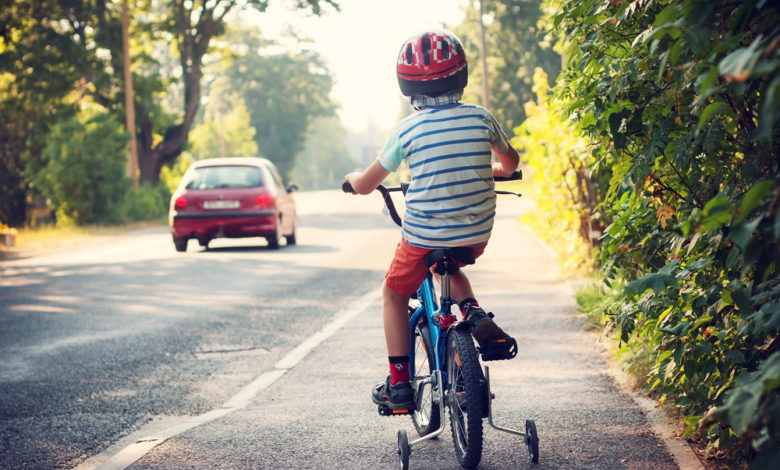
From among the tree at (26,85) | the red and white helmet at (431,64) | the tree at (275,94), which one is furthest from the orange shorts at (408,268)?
the tree at (275,94)

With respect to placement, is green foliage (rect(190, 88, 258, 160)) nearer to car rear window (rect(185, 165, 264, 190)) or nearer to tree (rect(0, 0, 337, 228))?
tree (rect(0, 0, 337, 228))

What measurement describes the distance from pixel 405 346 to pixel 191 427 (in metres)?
1.55

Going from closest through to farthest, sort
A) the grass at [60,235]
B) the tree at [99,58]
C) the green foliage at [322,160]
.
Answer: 1. the grass at [60,235]
2. the tree at [99,58]
3. the green foliage at [322,160]

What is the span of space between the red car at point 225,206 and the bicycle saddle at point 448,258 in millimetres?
13114

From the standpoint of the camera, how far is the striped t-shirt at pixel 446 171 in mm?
4004

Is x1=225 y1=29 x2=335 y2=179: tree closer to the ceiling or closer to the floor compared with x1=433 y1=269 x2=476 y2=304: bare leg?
closer to the ceiling

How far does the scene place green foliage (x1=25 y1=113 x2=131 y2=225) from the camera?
2900 cm

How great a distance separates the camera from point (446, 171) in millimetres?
4008

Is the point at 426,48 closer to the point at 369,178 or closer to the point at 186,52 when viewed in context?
the point at 369,178

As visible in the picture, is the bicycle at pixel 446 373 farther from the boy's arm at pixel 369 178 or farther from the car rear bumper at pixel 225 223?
the car rear bumper at pixel 225 223

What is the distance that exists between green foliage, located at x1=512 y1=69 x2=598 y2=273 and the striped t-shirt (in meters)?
5.88

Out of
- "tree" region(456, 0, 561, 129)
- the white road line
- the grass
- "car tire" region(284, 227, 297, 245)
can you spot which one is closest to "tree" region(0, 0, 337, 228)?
the grass

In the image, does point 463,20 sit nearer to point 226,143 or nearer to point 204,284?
point 226,143

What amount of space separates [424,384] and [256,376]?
263 cm
